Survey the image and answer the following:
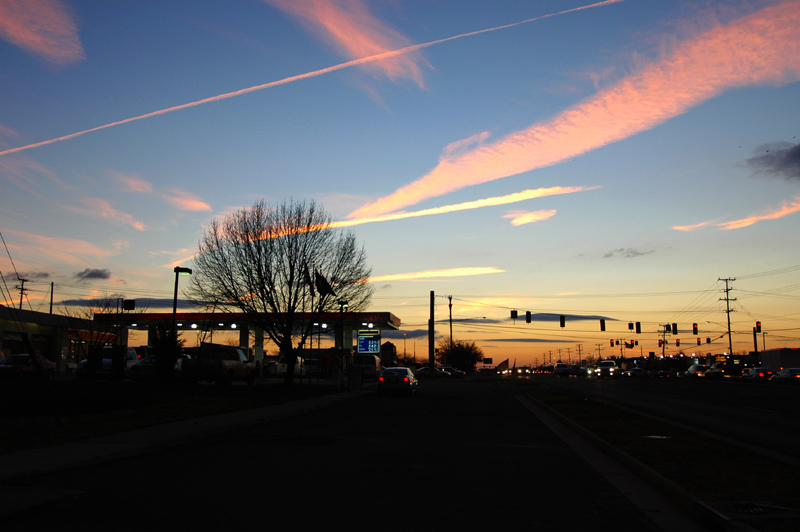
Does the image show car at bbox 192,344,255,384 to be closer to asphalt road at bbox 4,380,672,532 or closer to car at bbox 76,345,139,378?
car at bbox 76,345,139,378

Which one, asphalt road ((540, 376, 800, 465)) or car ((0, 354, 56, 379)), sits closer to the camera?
asphalt road ((540, 376, 800, 465))

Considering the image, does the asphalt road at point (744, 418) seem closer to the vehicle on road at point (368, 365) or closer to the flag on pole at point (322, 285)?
the flag on pole at point (322, 285)

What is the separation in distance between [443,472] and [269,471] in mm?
2613

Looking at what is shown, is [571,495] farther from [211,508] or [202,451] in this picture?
[202,451]

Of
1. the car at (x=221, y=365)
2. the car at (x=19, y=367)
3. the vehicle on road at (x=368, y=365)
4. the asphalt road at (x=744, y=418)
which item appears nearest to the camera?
the asphalt road at (x=744, y=418)

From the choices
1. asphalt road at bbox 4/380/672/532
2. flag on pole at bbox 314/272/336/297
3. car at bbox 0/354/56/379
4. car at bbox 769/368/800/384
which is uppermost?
flag on pole at bbox 314/272/336/297

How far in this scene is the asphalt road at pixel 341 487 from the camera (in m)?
6.67

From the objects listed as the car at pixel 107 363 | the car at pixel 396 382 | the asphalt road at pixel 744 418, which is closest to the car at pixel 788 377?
the asphalt road at pixel 744 418

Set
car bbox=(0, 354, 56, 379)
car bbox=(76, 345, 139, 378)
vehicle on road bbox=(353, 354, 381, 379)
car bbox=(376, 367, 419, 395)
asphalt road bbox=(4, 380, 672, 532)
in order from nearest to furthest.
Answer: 1. asphalt road bbox=(4, 380, 672, 532)
2. car bbox=(76, 345, 139, 378)
3. car bbox=(376, 367, 419, 395)
4. car bbox=(0, 354, 56, 379)
5. vehicle on road bbox=(353, 354, 381, 379)

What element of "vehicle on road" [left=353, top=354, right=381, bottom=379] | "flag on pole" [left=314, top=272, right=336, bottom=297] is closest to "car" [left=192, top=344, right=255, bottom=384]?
"flag on pole" [left=314, top=272, right=336, bottom=297]

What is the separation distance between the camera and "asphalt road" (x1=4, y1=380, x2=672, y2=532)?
6.67 m

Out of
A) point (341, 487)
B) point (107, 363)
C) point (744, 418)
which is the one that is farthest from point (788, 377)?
point (341, 487)

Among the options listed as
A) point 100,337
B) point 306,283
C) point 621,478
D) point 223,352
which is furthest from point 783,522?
point 100,337

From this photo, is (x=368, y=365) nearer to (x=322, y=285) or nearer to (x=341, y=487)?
(x=322, y=285)
